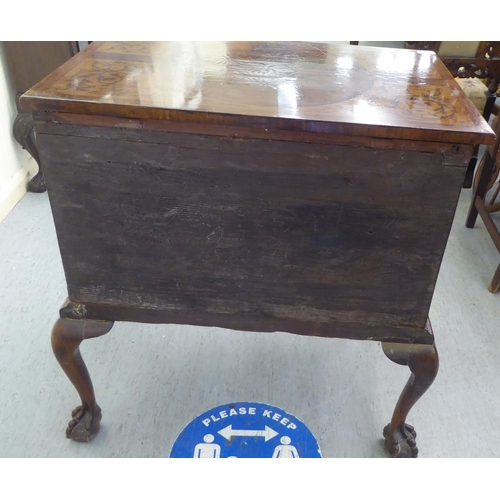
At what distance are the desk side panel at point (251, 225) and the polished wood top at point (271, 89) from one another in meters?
0.04

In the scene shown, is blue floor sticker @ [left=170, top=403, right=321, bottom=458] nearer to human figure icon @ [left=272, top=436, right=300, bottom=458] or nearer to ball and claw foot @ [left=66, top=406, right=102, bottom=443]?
human figure icon @ [left=272, top=436, right=300, bottom=458]

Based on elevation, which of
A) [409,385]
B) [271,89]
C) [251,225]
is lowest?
[409,385]

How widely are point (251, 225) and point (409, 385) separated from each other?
51 centimetres

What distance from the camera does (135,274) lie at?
1.00 m

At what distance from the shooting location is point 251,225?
917mm

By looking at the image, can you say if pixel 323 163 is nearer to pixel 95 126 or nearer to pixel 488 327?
pixel 95 126

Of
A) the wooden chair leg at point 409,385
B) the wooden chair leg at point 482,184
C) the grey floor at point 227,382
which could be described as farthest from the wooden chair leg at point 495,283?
the wooden chair leg at point 409,385

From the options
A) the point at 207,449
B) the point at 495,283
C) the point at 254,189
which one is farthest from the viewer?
the point at 495,283

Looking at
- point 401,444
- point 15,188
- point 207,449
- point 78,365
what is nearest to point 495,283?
point 401,444

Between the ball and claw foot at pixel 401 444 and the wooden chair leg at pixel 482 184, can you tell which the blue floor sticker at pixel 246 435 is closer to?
the ball and claw foot at pixel 401 444

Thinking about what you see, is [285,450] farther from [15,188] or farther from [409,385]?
[15,188]

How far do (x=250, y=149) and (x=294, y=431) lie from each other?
0.75 m

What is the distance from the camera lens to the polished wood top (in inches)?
31.8

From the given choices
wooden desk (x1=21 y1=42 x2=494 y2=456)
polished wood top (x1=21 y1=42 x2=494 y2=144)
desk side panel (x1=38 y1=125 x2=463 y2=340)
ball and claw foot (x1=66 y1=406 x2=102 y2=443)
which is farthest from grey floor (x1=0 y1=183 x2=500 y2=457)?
polished wood top (x1=21 y1=42 x2=494 y2=144)
